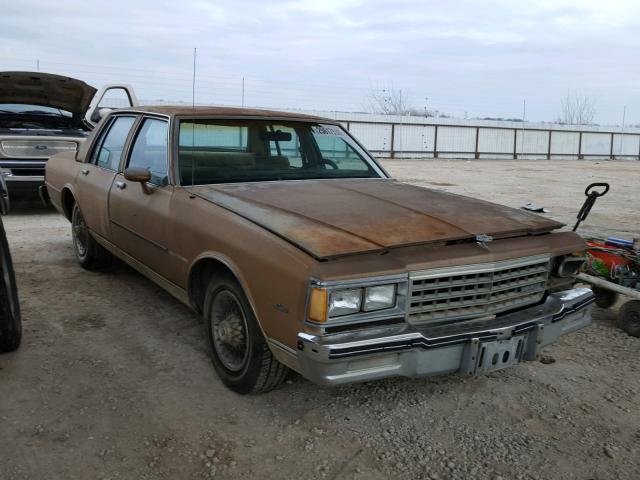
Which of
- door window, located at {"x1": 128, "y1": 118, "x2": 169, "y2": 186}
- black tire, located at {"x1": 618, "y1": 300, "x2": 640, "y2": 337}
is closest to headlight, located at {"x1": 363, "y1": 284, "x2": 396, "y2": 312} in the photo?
door window, located at {"x1": 128, "y1": 118, "x2": 169, "y2": 186}

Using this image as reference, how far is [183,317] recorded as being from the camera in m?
4.30

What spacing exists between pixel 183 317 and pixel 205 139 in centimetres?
129

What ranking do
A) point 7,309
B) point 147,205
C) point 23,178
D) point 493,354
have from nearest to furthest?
point 493,354
point 7,309
point 147,205
point 23,178

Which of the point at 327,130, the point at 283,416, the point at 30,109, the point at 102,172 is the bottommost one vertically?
the point at 283,416

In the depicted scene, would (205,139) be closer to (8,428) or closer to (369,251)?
(369,251)

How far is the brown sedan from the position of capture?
8.37ft

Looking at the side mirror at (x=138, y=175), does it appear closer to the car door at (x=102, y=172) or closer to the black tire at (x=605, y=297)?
the car door at (x=102, y=172)

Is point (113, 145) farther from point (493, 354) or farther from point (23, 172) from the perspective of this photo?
point (23, 172)

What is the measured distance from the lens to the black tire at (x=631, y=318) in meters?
4.09

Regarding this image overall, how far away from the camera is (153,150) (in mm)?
4137

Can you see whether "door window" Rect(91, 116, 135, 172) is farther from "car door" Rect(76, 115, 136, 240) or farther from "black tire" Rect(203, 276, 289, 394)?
"black tire" Rect(203, 276, 289, 394)

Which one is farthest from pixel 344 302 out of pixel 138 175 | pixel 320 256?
pixel 138 175

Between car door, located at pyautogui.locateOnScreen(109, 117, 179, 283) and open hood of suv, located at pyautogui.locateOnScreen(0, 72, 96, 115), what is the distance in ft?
14.8

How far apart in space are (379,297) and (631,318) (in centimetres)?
247
